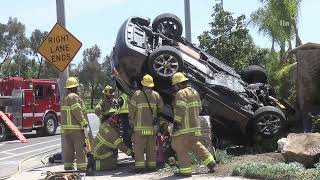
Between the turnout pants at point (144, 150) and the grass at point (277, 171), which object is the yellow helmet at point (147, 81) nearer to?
the turnout pants at point (144, 150)

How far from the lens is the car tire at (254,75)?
45.0 feet

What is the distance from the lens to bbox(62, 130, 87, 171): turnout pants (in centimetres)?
1062

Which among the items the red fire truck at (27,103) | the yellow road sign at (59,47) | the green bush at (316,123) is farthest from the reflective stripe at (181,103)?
the red fire truck at (27,103)

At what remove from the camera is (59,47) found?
11.8 metres

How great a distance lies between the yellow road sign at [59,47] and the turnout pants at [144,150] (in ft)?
7.98

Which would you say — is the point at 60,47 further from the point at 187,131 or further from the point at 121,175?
the point at 187,131

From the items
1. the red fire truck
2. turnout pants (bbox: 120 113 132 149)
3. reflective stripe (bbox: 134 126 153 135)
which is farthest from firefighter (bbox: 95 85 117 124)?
the red fire truck

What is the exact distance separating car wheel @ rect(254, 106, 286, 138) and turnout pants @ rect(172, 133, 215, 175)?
2.36 m

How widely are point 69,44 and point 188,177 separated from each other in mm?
4071

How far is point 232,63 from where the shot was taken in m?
18.7

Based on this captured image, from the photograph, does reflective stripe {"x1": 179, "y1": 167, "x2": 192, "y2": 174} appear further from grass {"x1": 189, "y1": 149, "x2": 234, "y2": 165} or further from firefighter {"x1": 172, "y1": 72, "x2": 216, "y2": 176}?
grass {"x1": 189, "y1": 149, "x2": 234, "y2": 165}

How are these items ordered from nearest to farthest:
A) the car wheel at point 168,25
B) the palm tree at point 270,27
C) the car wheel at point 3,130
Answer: the car wheel at point 168,25
the car wheel at point 3,130
the palm tree at point 270,27

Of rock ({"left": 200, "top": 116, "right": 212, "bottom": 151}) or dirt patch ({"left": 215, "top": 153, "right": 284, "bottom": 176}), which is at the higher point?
rock ({"left": 200, "top": 116, "right": 212, "bottom": 151})

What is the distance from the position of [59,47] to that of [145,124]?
274 centimetres
